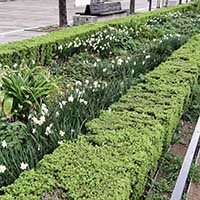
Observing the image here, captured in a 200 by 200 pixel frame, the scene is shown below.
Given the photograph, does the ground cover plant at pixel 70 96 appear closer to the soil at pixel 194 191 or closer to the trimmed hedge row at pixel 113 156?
the trimmed hedge row at pixel 113 156

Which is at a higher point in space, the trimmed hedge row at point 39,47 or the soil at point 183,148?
the trimmed hedge row at point 39,47

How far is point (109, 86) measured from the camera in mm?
5625

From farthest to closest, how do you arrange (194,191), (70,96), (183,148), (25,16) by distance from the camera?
(25,16) < (183,148) < (70,96) < (194,191)

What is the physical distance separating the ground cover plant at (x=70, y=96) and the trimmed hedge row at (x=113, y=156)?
345 mm

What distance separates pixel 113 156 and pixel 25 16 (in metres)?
18.3

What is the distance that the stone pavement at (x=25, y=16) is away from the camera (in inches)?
603

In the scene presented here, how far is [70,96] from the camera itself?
199 inches

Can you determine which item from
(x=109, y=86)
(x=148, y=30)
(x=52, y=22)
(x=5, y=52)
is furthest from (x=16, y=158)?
(x=52, y=22)

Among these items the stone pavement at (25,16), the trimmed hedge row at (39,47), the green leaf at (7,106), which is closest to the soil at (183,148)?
the green leaf at (7,106)

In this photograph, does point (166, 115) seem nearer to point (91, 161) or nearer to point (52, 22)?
point (91, 161)

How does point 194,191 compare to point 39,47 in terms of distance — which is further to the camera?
point 39,47

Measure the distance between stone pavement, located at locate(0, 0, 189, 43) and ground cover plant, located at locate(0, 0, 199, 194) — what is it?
503 cm

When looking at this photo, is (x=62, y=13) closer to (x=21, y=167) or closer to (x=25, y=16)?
(x=25, y=16)

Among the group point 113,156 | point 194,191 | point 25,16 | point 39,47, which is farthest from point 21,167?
point 25,16
